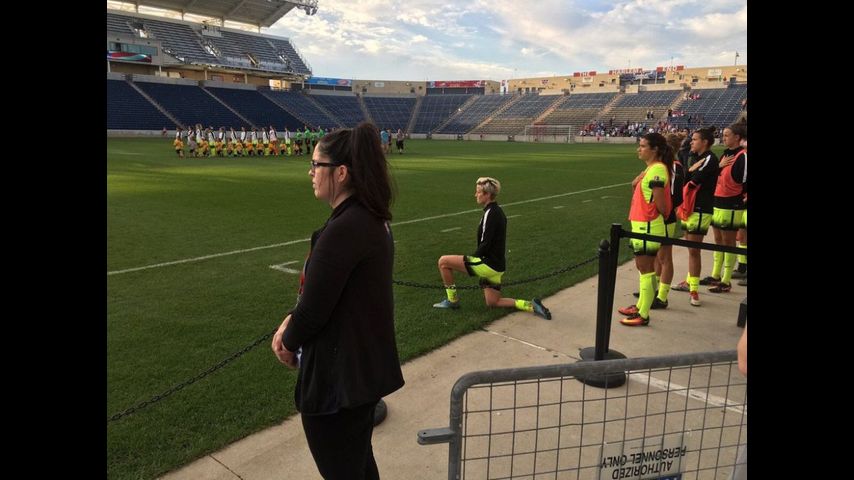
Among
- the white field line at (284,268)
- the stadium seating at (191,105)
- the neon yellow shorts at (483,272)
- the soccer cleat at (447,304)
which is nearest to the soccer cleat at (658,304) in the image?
the neon yellow shorts at (483,272)

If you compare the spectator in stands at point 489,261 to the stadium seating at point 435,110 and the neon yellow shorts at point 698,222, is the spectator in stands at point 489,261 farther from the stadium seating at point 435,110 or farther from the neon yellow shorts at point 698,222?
the stadium seating at point 435,110

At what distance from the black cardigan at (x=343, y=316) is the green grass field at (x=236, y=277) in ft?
5.56

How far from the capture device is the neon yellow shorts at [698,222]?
6836 millimetres

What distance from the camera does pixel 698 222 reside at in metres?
6.89

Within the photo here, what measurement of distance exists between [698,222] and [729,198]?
47cm

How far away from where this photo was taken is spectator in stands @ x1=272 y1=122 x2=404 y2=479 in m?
2.04

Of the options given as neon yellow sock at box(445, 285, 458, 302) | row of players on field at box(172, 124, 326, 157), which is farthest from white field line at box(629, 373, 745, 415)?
row of players on field at box(172, 124, 326, 157)

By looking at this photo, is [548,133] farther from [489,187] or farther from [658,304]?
[489,187]

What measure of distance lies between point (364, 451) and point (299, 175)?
63.5ft

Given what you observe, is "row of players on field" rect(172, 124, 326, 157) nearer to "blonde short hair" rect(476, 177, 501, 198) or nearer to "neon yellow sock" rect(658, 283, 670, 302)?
"blonde short hair" rect(476, 177, 501, 198)

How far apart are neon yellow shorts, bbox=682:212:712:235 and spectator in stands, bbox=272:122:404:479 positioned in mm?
5930

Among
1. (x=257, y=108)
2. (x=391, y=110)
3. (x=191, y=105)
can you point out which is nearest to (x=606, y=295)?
(x=191, y=105)
